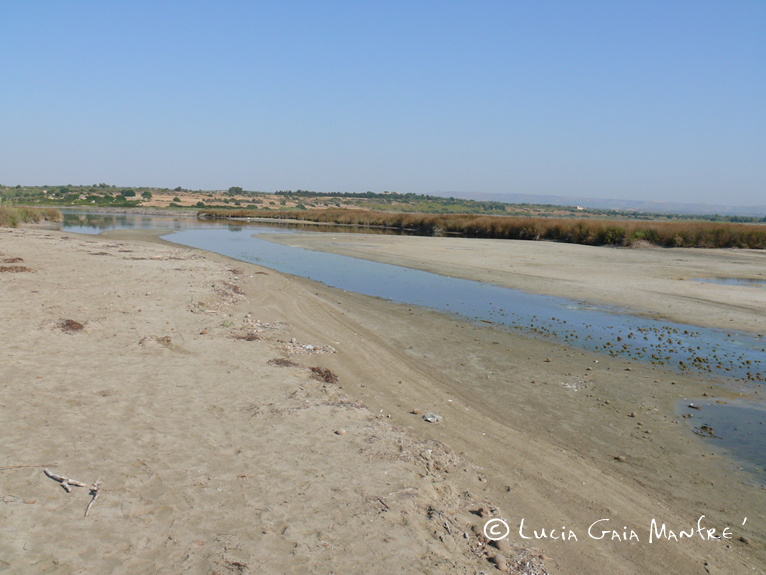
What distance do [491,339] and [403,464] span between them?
694cm

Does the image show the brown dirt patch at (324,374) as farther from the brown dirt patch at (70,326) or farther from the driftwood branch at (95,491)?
the brown dirt patch at (70,326)

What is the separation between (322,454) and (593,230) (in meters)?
40.4

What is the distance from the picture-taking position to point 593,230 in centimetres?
4138

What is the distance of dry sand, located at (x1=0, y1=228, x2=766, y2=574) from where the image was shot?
386 cm

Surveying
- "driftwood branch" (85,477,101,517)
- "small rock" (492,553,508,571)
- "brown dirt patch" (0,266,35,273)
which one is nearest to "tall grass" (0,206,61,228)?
"brown dirt patch" (0,266,35,273)

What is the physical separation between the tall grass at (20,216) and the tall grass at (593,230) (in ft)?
114

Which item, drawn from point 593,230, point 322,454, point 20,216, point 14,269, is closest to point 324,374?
point 322,454

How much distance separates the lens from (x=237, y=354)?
845 cm

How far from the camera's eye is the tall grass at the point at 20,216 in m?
34.0

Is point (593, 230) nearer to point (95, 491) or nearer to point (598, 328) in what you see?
point (598, 328)

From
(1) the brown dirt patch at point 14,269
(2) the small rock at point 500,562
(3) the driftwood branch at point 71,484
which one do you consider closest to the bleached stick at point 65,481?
(3) the driftwood branch at point 71,484

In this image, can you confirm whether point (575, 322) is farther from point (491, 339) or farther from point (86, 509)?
point (86, 509)

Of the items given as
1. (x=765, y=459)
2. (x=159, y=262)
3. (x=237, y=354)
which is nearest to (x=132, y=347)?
(x=237, y=354)

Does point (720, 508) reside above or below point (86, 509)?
below
